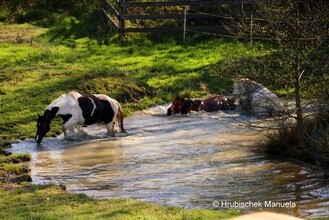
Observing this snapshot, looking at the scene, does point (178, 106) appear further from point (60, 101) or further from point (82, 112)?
point (60, 101)

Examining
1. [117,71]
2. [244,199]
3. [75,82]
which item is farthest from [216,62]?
[244,199]

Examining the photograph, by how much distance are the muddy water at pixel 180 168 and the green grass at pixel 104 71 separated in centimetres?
138

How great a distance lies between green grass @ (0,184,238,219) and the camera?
924 centimetres

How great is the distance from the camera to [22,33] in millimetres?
27516

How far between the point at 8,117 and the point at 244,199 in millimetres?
8081

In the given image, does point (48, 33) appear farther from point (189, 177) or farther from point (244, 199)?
point (244, 199)

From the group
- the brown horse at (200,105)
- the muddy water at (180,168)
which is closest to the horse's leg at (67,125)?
the muddy water at (180,168)

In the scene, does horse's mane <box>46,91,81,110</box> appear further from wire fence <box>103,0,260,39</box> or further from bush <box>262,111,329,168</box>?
wire fence <box>103,0,260,39</box>

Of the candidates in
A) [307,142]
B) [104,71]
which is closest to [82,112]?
[104,71]

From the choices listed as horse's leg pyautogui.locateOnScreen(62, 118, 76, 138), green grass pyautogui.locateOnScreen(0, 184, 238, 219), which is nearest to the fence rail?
horse's leg pyautogui.locateOnScreen(62, 118, 76, 138)

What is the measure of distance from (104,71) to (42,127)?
5342 mm

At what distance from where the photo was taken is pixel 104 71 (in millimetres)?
21000

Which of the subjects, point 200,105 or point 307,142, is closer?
point 307,142

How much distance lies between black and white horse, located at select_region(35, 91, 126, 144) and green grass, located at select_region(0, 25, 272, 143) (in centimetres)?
54
